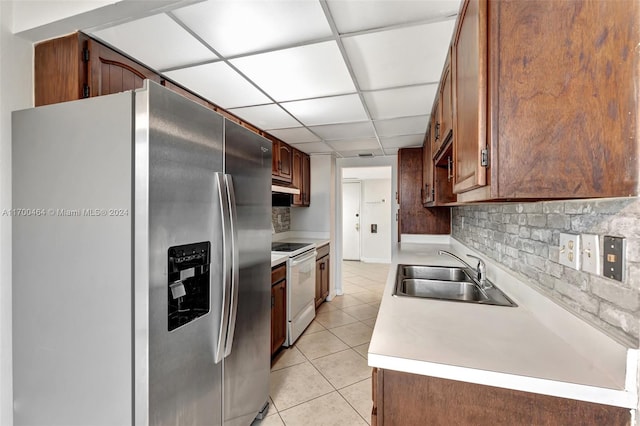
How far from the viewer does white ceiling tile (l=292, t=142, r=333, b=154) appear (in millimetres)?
3676

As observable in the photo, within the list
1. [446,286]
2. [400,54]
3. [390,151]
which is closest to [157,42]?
[400,54]

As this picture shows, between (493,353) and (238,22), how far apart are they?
1633mm

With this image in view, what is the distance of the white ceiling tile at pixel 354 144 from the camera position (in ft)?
11.5

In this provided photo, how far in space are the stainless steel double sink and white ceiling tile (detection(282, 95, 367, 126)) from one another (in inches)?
52.7

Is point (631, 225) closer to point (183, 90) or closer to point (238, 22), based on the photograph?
point (238, 22)

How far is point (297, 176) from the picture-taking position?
12.8ft

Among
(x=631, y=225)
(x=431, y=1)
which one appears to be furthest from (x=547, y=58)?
A: (x=431, y=1)

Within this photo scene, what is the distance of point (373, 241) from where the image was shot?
7164 mm

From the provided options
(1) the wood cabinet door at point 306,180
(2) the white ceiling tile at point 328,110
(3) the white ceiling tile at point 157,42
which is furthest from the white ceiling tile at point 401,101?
(1) the wood cabinet door at point 306,180

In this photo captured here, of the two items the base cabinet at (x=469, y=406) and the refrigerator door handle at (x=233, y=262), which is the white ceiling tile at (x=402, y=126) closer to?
the refrigerator door handle at (x=233, y=262)

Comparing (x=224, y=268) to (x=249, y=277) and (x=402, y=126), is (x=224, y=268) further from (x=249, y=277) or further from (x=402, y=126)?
(x=402, y=126)

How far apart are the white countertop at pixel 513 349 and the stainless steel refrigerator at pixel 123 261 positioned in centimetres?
78

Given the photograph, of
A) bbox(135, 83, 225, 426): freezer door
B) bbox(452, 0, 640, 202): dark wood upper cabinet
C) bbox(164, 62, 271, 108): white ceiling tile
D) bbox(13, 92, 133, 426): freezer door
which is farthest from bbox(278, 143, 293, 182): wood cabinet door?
bbox(452, 0, 640, 202): dark wood upper cabinet

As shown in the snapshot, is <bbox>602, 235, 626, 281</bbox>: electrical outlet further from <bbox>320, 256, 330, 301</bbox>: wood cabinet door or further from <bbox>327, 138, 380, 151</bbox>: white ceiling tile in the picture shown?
<bbox>320, 256, 330, 301</bbox>: wood cabinet door
